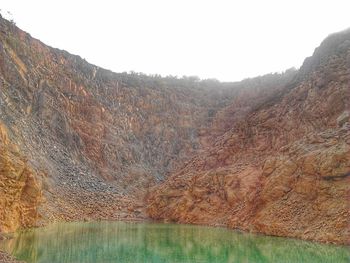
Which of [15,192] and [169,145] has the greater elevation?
[169,145]

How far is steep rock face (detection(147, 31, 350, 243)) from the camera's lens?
32906 millimetres

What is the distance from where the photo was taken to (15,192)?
30.7m

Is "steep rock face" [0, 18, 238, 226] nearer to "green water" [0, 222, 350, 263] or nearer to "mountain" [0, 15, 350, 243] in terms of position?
"mountain" [0, 15, 350, 243]

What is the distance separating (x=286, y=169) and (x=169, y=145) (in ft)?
133

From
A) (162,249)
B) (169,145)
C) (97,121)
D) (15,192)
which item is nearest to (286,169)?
(162,249)

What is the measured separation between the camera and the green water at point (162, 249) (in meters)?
21.2

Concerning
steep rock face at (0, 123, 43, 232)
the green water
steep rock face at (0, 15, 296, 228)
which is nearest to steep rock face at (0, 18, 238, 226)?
steep rock face at (0, 15, 296, 228)

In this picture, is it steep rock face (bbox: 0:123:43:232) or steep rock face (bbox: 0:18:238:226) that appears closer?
steep rock face (bbox: 0:123:43:232)

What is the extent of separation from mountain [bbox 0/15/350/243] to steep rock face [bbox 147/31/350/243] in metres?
0.13

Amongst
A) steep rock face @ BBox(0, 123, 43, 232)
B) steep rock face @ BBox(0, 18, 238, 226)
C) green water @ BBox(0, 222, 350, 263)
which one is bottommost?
green water @ BBox(0, 222, 350, 263)

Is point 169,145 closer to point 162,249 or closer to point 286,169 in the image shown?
point 286,169

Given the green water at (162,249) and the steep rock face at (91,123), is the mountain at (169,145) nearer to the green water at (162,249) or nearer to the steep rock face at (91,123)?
the steep rock face at (91,123)

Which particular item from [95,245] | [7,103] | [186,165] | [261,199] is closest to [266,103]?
[186,165]

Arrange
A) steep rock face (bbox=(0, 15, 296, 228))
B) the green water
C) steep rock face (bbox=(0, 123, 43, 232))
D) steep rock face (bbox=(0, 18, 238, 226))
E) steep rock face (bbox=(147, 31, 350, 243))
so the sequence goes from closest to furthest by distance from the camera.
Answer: the green water < steep rock face (bbox=(0, 123, 43, 232)) < steep rock face (bbox=(147, 31, 350, 243)) < steep rock face (bbox=(0, 18, 238, 226)) < steep rock face (bbox=(0, 15, 296, 228))
